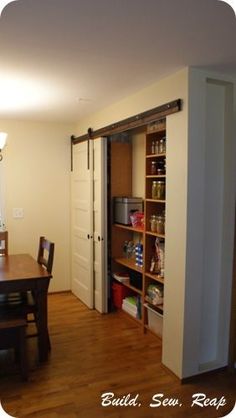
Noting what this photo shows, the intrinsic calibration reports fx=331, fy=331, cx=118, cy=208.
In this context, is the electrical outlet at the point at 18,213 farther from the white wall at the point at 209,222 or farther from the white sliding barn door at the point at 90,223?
the white wall at the point at 209,222

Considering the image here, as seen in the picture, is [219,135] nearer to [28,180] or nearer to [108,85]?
[108,85]

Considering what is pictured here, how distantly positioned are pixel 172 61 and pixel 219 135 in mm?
663

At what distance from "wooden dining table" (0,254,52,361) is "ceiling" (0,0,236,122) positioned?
1.53 m

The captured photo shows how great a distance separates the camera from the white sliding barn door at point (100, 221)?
3629 mm

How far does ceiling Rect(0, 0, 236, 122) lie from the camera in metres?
1.52

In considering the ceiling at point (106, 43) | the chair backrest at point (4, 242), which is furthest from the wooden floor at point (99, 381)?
the ceiling at point (106, 43)

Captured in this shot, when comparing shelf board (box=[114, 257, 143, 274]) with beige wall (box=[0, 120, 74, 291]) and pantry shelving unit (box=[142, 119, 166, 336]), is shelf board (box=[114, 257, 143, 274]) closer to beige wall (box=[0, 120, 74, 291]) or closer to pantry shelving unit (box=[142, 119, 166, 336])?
pantry shelving unit (box=[142, 119, 166, 336])

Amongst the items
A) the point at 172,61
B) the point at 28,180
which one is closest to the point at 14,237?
the point at 28,180

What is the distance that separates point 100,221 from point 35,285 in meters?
1.27

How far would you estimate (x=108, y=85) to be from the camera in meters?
2.72

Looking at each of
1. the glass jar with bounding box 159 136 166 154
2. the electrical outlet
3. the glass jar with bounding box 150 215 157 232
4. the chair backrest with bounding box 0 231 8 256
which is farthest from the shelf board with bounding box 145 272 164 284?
the electrical outlet

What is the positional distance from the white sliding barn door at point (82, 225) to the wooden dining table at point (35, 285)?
1106mm

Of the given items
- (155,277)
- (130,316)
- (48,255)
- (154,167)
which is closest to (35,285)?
(48,255)

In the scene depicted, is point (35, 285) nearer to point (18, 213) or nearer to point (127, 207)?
point (127, 207)
